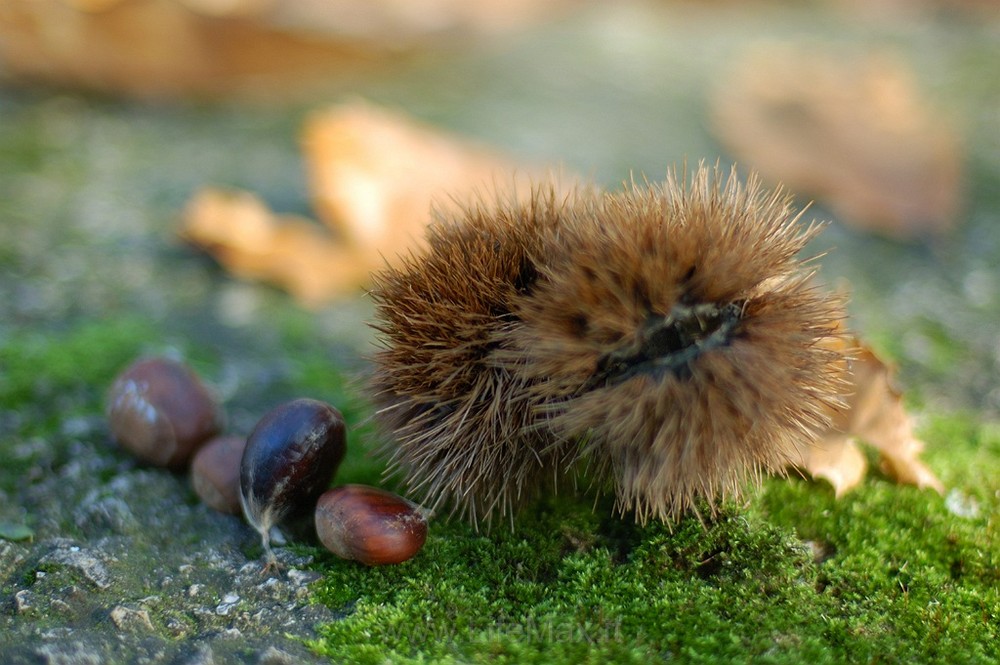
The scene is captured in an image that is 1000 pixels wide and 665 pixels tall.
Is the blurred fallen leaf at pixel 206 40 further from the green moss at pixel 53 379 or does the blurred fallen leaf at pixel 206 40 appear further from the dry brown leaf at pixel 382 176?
the green moss at pixel 53 379

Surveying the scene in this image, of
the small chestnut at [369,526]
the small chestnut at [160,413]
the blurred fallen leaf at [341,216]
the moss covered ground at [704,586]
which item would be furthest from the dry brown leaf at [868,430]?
the blurred fallen leaf at [341,216]

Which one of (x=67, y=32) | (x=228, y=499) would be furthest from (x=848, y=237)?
(x=67, y=32)

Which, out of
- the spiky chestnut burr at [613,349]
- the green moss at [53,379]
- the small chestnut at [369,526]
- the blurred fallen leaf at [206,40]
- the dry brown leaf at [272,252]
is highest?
the blurred fallen leaf at [206,40]

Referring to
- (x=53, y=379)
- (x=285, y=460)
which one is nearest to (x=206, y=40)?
(x=53, y=379)

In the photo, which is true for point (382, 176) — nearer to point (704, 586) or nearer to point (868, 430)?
point (868, 430)

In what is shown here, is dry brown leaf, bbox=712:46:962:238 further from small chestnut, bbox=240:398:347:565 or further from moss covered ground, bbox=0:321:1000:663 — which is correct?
small chestnut, bbox=240:398:347:565
